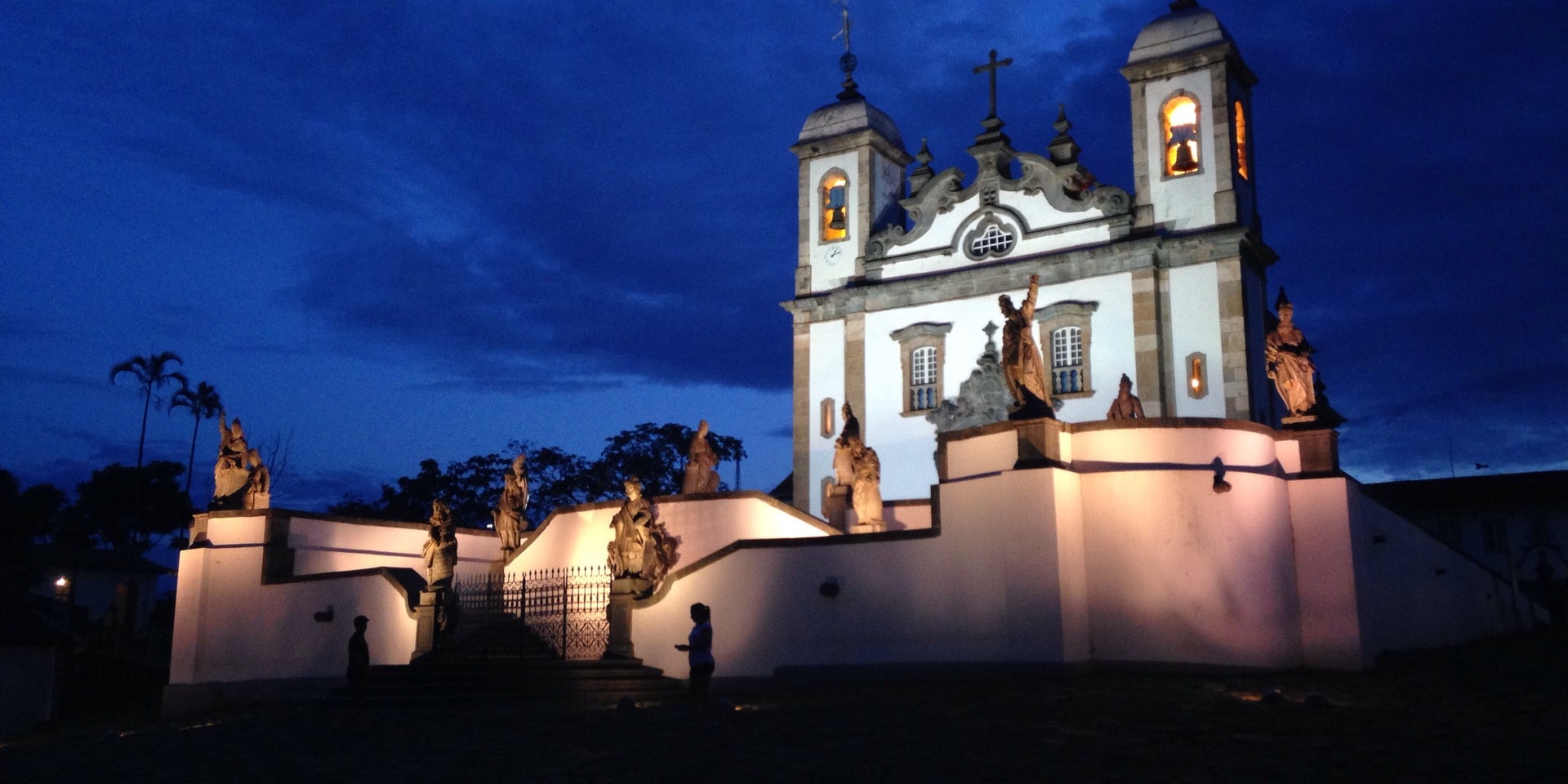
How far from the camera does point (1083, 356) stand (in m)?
29.8

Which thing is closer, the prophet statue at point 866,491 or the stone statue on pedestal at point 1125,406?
the prophet statue at point 866,491

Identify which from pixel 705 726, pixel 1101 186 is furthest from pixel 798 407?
pixel 705 726

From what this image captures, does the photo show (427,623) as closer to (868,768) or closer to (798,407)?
(868,768)

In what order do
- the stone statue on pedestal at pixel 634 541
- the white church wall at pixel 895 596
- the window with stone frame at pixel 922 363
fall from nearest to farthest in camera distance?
the white church wall at pixel 895 596 < the stone statue on pedestal at pixel 634 541 < the window with stone frame at pixel 922 363

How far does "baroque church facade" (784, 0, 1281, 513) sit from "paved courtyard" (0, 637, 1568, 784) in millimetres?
13221

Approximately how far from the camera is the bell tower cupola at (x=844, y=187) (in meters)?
34.2

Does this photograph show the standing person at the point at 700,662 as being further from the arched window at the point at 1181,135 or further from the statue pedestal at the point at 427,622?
the arched window at the point at 1181,135

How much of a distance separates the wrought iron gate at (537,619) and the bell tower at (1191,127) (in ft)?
52.1

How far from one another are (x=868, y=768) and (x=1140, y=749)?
195 cm

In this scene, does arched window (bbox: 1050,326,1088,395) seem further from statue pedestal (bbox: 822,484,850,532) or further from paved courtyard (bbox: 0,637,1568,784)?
paved courtyard (bbox: 0,637,1568,784)

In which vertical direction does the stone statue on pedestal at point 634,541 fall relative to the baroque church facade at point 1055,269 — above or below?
below

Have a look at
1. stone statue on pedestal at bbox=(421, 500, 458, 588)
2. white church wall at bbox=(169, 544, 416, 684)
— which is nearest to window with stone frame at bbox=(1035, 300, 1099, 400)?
stone statue on pedestal at bbox=(421, 500, 458, 588)

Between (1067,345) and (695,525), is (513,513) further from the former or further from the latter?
(1067,345)

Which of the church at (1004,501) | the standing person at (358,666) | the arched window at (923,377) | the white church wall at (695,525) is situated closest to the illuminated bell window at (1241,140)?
the church at (1004,501)
